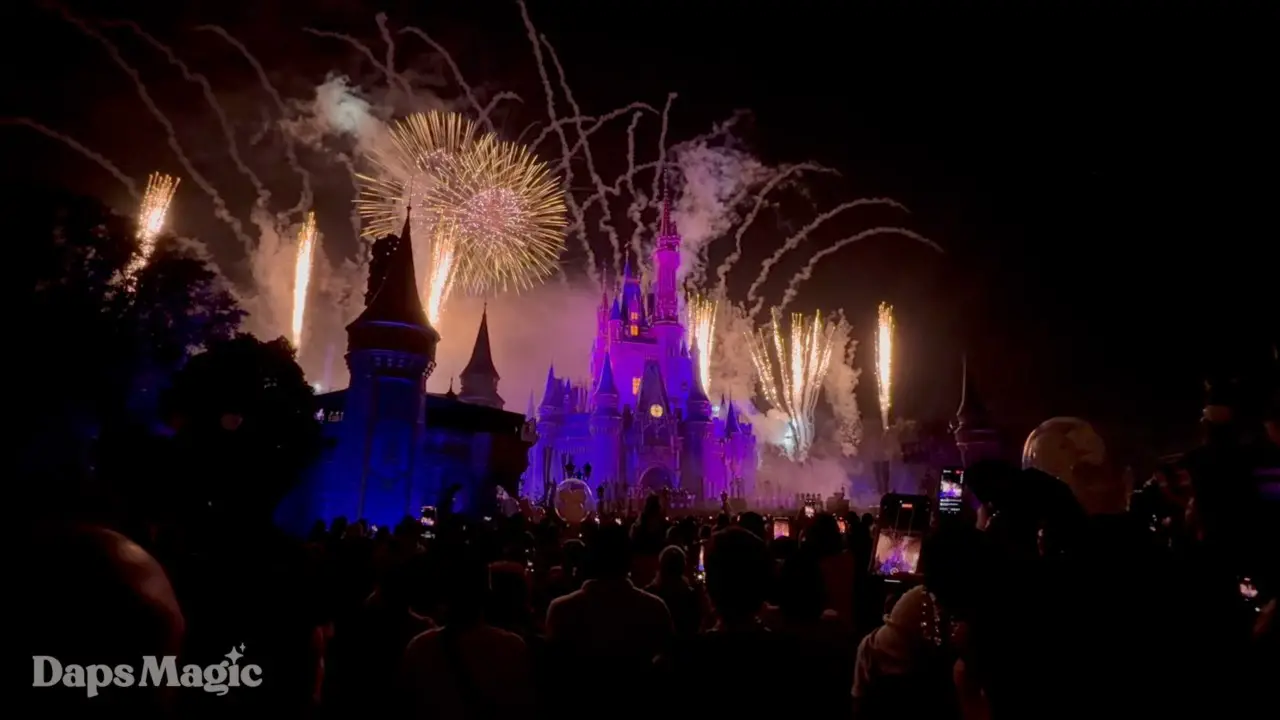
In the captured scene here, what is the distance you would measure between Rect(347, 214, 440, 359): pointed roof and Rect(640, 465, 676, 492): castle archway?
122 feet

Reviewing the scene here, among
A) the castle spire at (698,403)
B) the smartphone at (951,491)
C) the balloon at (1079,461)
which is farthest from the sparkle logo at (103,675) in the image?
the castle spire at (698,403)

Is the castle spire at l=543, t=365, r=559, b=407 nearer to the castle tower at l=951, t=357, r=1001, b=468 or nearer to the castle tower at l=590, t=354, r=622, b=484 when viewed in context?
the castle tower at l=590, t=354, r=622, b=484

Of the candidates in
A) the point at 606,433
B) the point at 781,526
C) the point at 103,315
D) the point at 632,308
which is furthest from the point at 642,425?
the point at 781,526

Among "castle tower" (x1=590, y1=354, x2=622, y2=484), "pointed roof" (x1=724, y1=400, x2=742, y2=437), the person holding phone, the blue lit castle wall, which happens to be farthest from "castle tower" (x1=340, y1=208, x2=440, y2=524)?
"pointed roof" (x1=724, y1=400, x2=742, y2=437)

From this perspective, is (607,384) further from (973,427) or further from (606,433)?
(973,427)

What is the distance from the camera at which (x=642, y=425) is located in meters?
72.1

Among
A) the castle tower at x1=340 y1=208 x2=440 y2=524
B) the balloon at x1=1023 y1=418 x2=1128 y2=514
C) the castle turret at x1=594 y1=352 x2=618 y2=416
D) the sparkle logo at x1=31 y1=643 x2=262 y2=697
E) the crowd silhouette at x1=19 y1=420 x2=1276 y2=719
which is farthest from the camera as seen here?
the castle turret at x1=594 y1=352 x2=618 y2=416

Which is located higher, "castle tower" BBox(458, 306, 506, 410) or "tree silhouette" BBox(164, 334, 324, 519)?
"castle tower" BBox(458, 306, 506, 410)

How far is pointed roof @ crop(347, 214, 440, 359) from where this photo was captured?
112ft

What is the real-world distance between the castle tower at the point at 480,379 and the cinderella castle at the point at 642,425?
5.25 meters

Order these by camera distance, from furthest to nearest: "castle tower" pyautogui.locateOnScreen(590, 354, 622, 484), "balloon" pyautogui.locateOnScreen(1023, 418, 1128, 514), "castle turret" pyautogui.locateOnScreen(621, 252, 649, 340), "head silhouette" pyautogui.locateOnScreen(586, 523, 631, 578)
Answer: "castle turret" pyautogui.locateOnScreen(621, 252, 649, 340), "castle tower" pyautogui.locateOnScreen(590, 354, 622, 484), "head silhouette" pyautogui.locateOnScreen(586, 523, 631, 578), "balloon" pyautogui.locateOnScreen(1023, 418, 1128, 514)

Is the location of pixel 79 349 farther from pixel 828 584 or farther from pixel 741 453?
pixel 741 453

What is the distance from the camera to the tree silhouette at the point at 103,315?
28156 mm

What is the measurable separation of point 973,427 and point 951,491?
4318 centimetres
